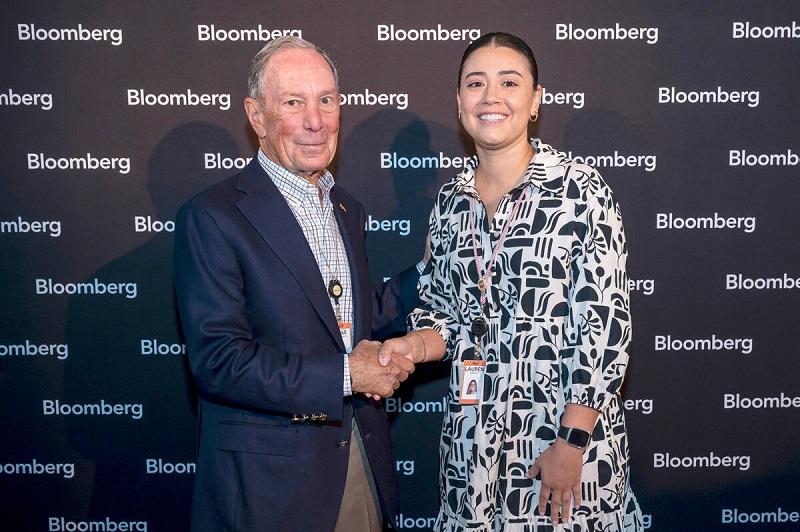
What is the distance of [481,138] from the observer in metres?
2.26

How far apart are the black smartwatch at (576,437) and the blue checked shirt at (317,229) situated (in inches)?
33.1

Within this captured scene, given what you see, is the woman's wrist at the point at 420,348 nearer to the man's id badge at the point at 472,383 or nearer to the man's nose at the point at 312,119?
the man's id badge at the point at 472,383

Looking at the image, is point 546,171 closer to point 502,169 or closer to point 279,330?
point 502,169

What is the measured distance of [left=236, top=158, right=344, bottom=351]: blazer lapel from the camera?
2.16 metres

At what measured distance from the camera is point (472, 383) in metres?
2.26

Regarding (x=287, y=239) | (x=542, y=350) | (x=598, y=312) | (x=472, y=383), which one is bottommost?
(x=472, y=383)

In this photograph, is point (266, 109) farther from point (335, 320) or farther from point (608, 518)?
point (608, 518)

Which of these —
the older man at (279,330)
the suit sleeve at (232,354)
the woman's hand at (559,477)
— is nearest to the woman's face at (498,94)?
the older man at (279,330)

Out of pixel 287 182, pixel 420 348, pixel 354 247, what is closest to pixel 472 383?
pixel 420 348

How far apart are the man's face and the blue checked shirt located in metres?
0.04

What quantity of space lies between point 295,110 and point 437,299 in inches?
35.7

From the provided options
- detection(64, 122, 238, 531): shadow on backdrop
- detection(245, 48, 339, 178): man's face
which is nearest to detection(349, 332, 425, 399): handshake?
detection(245, 48, 339, 178): man's face

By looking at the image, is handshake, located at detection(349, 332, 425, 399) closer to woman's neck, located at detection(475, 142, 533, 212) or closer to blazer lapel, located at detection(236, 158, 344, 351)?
blazer lapel, located at detection(236, 158, 344, 351)

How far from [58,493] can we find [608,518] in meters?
2.77
